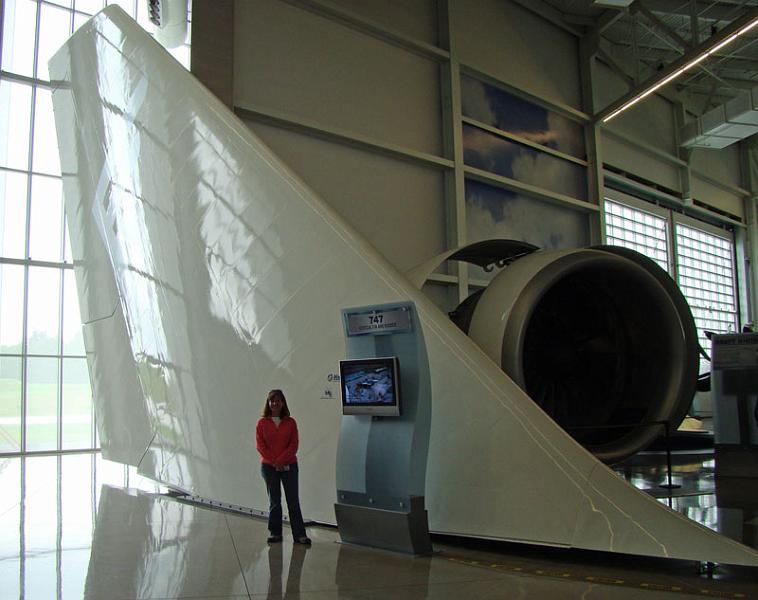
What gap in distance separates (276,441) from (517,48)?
1479 cm

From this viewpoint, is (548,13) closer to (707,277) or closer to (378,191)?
(378,191)

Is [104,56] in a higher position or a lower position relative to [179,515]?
higher

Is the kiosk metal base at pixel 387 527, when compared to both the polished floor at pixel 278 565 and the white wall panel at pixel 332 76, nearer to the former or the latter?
the polished floor at pixel 278 565

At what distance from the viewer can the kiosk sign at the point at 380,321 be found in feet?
14.3

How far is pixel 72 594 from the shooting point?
3.40m

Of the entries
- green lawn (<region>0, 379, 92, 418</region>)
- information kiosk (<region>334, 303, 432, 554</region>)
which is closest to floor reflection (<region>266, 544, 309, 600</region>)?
information kiosk (<region>334, 303, 432, 554</region>)

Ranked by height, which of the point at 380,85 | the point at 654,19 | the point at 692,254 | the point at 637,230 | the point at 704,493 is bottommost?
the point at 704,493

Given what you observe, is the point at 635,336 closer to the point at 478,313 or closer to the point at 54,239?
the point at 478,313

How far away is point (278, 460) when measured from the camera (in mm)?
4602

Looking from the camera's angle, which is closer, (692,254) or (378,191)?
(378,191)

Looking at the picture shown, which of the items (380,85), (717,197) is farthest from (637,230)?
(380,85)

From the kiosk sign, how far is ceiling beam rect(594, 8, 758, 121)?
44.4 feet

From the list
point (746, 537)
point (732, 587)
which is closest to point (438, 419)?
point (732, 587)

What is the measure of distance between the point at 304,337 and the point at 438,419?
1178 millimetres
